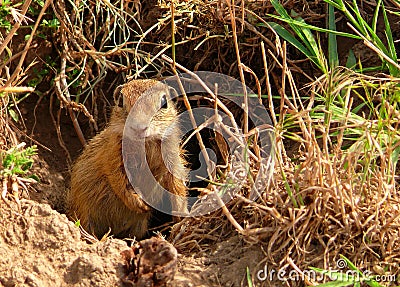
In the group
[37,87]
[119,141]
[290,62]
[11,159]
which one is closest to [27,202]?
[11,159]

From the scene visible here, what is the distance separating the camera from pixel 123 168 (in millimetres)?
5223

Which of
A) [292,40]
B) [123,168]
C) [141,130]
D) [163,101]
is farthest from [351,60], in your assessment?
[123,168]

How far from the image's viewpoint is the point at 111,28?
5816mm

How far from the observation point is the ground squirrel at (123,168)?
4871mm

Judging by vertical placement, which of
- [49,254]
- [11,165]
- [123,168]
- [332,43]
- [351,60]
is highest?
[11,165]

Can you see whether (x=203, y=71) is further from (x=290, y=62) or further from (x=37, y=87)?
(x=37, y=87)

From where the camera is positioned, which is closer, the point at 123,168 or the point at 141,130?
the point at 141,130

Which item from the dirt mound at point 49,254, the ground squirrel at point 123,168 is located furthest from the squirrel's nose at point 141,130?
the dirt mound at point 49,254

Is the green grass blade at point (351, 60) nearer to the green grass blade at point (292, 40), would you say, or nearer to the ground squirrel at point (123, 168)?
the green grass blade at point (292, 40)

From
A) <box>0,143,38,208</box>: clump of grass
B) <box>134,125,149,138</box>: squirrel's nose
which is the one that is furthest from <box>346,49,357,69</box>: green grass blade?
<box>0,143,38,208</box>: clump of grass

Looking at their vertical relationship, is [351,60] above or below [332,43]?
below

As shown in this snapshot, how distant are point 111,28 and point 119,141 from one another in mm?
1204

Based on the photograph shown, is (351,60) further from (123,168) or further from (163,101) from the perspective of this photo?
(123,168)

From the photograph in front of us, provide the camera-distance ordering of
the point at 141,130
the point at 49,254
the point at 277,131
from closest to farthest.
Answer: the point at 49,254, the point at 277,131, the point at 141,130
